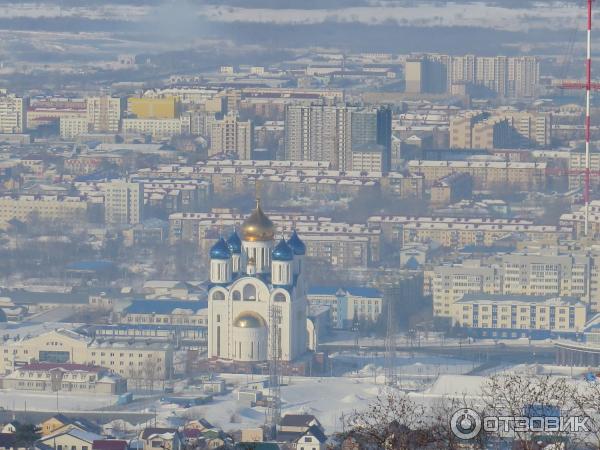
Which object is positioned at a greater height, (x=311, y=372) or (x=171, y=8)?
(x=171, y=8)

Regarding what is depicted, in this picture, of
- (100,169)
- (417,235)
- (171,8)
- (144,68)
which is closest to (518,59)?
(144,68)

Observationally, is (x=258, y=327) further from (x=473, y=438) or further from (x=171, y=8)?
(x=171, y=8)

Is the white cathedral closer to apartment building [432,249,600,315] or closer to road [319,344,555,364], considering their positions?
road [319,344,555,364]

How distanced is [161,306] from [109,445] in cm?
722

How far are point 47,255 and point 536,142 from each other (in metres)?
12.4

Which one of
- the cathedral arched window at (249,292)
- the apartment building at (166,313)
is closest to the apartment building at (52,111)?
the apartment building at (166,313)

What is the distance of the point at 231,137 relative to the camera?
3744 cm

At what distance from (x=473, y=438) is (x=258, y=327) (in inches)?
386

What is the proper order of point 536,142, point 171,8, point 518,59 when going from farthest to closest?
point 171,8
point 518,59
point 536,142

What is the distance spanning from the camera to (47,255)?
27609 mm

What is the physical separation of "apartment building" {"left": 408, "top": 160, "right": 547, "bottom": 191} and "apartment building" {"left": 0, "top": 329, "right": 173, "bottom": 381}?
12.9m

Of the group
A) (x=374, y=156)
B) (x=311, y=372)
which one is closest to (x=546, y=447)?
(x=311, y=372)

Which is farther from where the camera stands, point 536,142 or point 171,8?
point 171,8

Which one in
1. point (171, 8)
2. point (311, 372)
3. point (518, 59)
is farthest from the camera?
point (171, 8)
